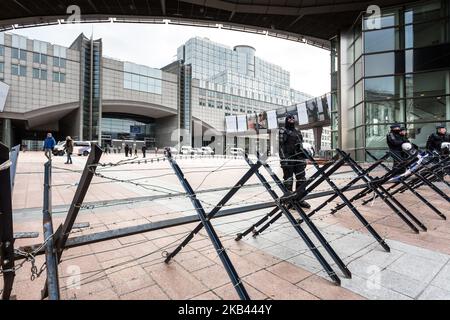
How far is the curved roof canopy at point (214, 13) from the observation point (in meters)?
16.8

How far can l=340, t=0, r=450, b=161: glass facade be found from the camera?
50.2 feet

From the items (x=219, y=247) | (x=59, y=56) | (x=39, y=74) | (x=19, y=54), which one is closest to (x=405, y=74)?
(x=219, y=247)

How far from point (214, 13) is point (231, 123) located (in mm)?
51223

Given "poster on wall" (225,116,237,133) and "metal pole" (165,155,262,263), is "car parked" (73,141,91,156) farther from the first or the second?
"poster on wall" (225,116,237,133)

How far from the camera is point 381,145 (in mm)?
16328

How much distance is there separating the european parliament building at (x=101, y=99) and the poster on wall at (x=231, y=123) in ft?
13.2

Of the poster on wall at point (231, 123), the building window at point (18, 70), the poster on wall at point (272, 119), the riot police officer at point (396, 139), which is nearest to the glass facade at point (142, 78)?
the building window at point (18, 70)

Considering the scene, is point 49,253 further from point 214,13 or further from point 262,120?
point 262,120

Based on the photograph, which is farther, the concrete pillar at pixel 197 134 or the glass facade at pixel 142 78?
the concrete pillar at pixel 197 134

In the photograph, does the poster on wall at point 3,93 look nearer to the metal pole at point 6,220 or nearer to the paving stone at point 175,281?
the paving stone at point 175,281

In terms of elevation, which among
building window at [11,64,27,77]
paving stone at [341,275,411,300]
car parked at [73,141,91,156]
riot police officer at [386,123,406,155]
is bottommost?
paving stone at [341,275,411,300]

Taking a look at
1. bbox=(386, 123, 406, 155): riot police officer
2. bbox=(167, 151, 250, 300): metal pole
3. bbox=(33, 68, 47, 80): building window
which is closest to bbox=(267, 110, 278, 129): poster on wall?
bbox=(386, 123, 406, 155): riot police officer

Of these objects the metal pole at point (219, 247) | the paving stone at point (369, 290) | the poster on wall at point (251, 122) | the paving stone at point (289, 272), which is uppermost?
the poster on wall at point (251, 122)

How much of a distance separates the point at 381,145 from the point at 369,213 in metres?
13.2
